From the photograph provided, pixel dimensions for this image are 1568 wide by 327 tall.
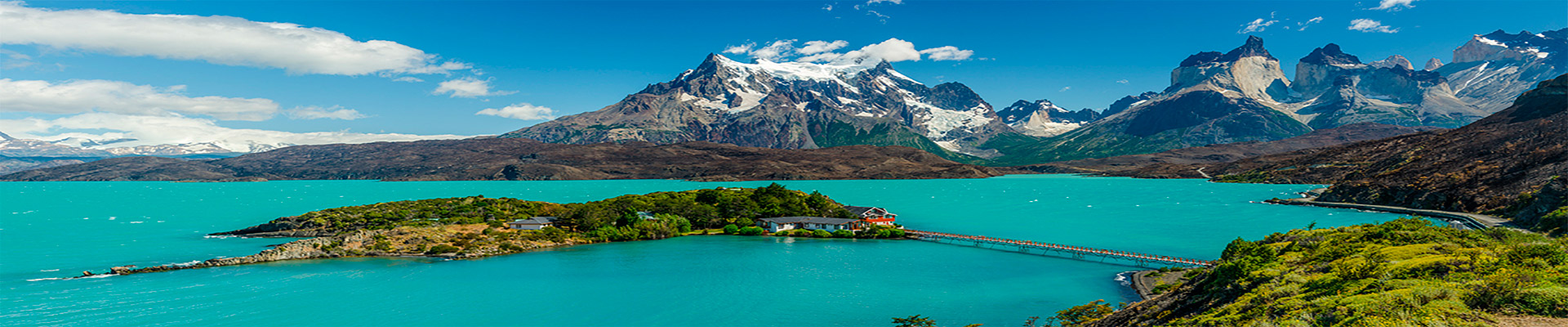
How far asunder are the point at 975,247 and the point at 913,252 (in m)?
12.8

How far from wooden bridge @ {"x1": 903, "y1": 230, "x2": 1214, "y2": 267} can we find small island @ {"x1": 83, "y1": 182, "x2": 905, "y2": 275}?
6803 mm

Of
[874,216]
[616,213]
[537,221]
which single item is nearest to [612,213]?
[616,213]

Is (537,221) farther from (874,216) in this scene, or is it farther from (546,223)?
(874,216)

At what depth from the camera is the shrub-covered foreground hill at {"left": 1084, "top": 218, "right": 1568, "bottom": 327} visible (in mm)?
19359

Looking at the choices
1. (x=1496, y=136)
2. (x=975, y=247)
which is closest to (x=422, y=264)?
(x=975, y=247)

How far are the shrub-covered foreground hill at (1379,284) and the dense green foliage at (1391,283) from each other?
0.13 ft

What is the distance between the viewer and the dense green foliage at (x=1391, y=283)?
1930 cm

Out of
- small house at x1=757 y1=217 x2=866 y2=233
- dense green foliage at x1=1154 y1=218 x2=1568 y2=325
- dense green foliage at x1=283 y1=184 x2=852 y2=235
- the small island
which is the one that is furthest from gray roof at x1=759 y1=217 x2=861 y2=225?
dense green foliage at x1=1154 y1=218 x2=1568 y2=325

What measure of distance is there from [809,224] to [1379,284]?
293 feet

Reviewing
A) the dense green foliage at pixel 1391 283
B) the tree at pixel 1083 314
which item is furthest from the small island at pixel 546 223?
the dense green foliage at pixel 1391 283

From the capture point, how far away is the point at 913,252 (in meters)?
91.2

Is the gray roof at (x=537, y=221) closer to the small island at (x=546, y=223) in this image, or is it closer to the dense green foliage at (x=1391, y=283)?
the small island at (x=546, y=223)

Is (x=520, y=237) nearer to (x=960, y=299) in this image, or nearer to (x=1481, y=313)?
(x=960, y=299)

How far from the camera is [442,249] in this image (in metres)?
88.5
